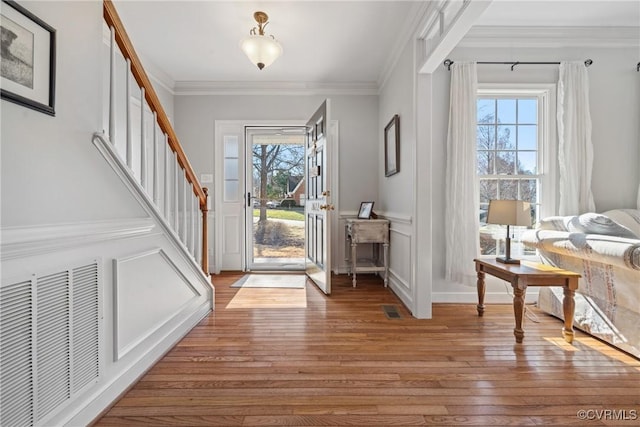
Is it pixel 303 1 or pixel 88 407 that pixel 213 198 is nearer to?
pixel 303 1

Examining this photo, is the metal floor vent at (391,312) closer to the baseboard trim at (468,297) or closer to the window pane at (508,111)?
the baseboard trim at (468,297)

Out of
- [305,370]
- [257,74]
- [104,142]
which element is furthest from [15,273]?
[257,74]

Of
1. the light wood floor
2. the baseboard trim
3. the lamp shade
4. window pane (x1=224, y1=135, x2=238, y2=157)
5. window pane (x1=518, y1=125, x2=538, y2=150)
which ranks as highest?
window pane (x1=224, y1=135, x2=238, y2=157)

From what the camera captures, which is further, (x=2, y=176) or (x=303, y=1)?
Result: (x=303, y=1)

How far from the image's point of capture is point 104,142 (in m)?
1.46

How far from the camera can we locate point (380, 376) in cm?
174

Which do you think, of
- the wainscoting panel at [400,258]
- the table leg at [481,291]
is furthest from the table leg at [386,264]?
the table leg at [481,291]

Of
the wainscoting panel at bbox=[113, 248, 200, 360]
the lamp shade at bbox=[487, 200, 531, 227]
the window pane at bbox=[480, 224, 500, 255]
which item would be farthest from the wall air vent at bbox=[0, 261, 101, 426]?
the window pane at bbox=[480, 224, 500, 255]

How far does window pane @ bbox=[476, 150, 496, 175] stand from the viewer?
121 inches

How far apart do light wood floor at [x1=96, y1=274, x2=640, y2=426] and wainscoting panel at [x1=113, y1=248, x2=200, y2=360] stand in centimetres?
25

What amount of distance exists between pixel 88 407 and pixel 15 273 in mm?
729

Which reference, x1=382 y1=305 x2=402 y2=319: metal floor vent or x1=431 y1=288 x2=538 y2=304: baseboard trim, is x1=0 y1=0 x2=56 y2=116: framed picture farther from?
x1=431 y1=288 x2=538 y2=304: baseboard trim

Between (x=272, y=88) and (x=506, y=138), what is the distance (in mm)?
2953

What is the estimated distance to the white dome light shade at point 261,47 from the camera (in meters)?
2.50
